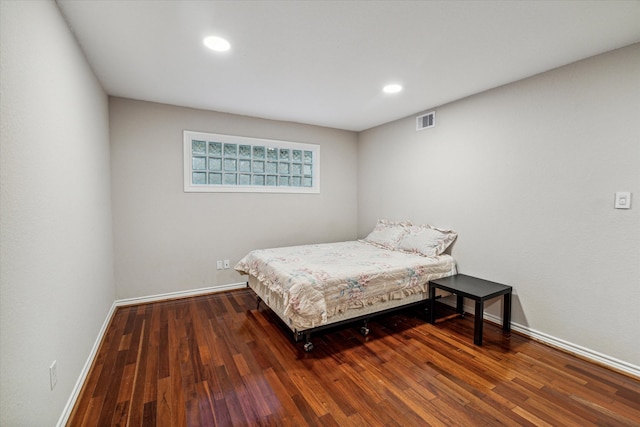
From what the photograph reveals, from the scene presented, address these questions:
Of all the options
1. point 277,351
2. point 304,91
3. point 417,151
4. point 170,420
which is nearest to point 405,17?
point 304,91

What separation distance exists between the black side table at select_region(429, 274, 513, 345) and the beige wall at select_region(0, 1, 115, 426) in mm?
2919

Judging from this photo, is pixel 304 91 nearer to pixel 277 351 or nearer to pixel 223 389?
pixel 277 351

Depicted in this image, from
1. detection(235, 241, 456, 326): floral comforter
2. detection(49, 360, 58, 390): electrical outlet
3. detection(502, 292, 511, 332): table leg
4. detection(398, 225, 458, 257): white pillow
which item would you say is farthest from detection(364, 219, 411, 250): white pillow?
detection(49, 360, 58, 390): electrical outlet

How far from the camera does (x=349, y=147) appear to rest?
4973 mm

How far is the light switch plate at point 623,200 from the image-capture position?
2145 mm

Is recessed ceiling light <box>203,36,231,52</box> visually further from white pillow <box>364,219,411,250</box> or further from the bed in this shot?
white pillow <box>364,219,411,250</box>

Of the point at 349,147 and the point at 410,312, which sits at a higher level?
the point at 349,147

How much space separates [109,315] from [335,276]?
242cm

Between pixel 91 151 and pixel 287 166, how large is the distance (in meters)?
2.46

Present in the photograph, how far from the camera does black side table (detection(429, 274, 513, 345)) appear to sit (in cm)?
253

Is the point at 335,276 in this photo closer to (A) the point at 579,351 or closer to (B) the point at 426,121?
(A) the point at 579,351

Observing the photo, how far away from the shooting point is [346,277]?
2629mm

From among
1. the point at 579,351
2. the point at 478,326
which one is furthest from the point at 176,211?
the point at 579,351

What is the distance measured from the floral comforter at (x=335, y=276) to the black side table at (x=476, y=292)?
4.8 inches
